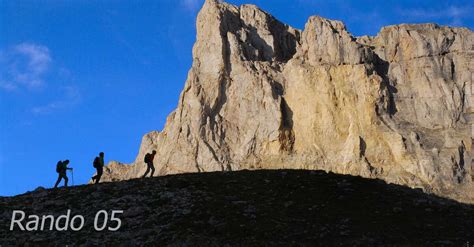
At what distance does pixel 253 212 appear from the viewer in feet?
92.5

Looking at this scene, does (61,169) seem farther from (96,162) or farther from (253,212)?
(253,212)

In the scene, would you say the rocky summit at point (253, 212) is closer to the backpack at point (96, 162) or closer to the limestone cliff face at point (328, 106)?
the backpack at point (96, 162)

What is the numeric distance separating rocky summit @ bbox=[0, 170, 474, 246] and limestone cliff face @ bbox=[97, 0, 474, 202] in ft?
276

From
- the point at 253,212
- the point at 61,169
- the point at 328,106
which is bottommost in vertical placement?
the point at 253,212

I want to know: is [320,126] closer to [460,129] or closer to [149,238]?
[460,129]

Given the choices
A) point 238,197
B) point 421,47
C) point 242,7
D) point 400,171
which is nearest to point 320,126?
point 400,171

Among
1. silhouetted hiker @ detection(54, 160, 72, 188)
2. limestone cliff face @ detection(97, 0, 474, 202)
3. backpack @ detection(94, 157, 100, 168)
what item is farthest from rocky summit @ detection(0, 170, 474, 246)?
limestone cliff face @ detection(97, 0, 474, 202)

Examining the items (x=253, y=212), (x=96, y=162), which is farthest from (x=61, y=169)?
(x=253, y=212)

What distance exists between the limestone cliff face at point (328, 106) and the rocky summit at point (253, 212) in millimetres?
84199

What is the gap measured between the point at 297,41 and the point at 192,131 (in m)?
36.5

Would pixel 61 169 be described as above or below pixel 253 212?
above

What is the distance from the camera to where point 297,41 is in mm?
154000

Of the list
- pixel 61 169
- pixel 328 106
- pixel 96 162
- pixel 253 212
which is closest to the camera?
pixel 253 212

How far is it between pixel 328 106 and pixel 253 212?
10199cm
